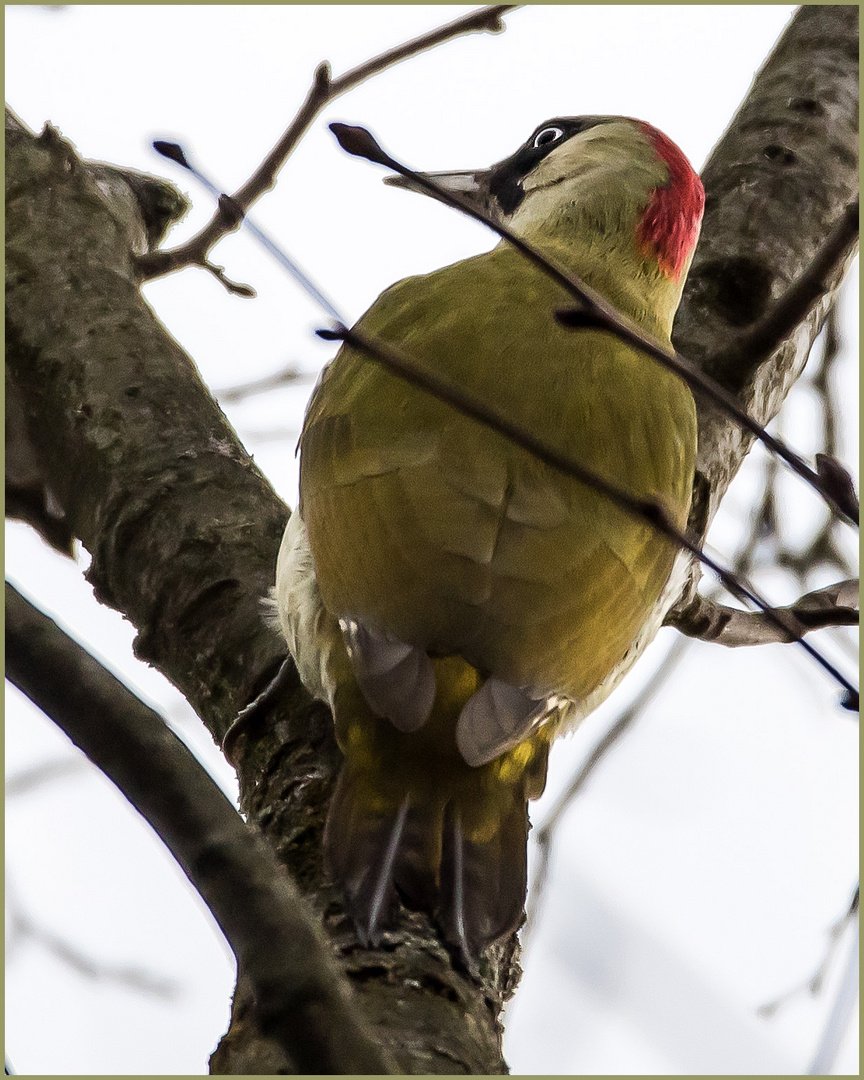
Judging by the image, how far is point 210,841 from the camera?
3.78ft

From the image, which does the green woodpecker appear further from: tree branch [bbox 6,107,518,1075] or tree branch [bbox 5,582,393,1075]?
tree branch [bbox 5,582,393,1075]

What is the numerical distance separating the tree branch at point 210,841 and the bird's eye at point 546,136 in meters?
3.40

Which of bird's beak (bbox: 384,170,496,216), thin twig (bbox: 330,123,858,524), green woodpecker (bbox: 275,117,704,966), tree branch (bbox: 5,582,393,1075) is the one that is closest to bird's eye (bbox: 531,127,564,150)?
bird's beak (bbox: 384,170,496,216)

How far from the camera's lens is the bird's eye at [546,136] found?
166 inches

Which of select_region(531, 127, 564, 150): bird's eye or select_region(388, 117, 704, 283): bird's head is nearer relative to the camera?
select_region(388, 117, 704, 283): bird's head

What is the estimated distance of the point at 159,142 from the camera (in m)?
1.39

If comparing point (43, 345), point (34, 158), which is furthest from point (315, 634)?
point (34, 158)

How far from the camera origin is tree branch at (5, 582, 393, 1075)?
1.12 m

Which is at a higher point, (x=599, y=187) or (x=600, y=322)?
(x=599, y=187)

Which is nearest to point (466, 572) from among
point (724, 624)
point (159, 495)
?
point (159, 495)

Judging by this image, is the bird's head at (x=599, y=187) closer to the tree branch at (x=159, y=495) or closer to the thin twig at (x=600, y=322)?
the tree branch at (x=159, y=495)

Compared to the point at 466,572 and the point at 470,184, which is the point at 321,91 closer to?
the point at 466,572

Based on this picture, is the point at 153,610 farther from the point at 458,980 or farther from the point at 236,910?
the point at 236,910

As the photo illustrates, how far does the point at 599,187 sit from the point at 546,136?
0.60 meters
